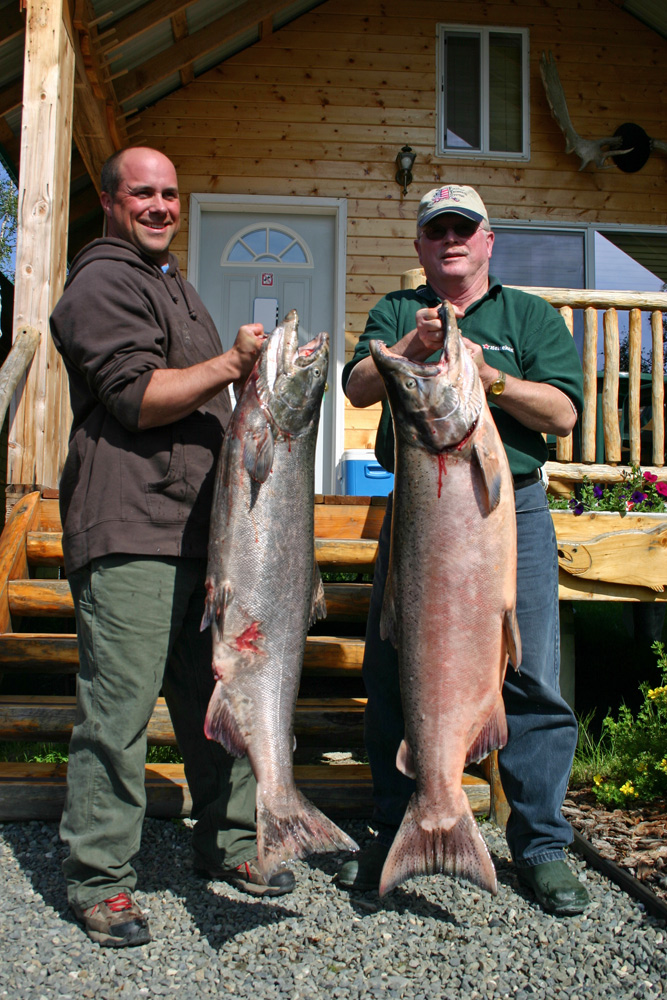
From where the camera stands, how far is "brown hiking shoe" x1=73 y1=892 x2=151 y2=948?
100 inches

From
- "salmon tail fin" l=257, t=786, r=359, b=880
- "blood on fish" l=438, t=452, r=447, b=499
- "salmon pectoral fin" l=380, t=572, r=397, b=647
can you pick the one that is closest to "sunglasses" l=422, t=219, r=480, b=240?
"blood on fish" l=438, t=452, r=447, b=499

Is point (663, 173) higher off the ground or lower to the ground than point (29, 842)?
higher

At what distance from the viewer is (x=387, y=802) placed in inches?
114

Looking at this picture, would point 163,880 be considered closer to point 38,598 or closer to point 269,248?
point 38,598

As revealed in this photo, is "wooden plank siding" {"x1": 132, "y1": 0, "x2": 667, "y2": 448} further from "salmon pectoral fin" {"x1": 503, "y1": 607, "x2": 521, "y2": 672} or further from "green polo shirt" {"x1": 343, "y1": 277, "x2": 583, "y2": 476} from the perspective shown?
"salmon pectoral fin" {"x1": 503, "y1": 607, "x2": 521, "y2": 672}

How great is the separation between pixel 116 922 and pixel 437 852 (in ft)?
3.51

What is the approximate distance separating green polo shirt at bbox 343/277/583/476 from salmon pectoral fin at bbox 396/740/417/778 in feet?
3.22

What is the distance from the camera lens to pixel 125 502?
2.61 meters

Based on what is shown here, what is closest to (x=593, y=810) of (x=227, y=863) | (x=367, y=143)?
(x=227, y=863)

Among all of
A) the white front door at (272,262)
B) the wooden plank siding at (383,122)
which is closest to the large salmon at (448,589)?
the wooden plank siding at (383,122)

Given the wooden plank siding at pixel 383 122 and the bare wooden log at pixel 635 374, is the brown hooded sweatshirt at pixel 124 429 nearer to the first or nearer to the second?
the bare wooden log at pixel 635 374

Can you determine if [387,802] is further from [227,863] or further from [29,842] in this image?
[29,842]

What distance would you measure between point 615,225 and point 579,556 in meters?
5.53

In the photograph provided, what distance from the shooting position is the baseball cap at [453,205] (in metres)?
2.81
